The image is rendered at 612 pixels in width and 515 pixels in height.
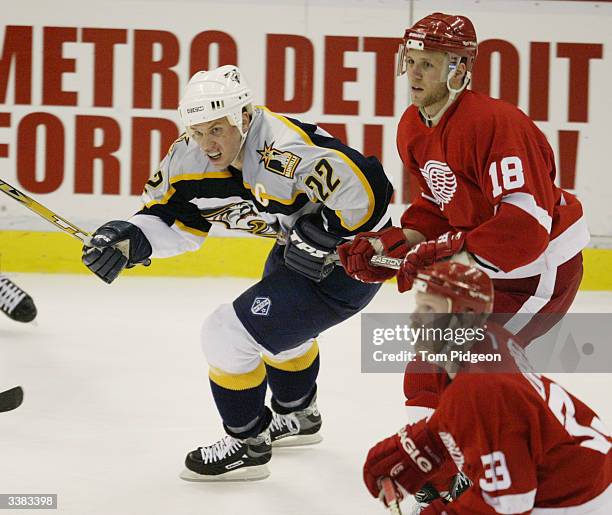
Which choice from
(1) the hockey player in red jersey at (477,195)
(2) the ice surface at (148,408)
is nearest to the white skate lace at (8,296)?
(2) the ice surface at (148,408)

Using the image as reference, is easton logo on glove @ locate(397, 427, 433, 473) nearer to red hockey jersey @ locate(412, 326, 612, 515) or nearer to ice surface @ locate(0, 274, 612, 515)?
red hockey jersey @ locate(412, 326, 612, 515)

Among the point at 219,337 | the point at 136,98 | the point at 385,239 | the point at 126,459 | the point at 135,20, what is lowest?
the point at 126,459

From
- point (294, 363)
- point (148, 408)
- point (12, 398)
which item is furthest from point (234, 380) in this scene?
point (148, 408)

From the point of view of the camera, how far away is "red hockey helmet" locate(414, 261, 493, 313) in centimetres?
169

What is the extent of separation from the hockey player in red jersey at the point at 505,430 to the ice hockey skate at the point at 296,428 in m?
1.19

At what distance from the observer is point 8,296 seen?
4.03 metres

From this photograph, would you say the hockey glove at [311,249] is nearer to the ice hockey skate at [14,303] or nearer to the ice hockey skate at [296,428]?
the ice hockey skate at [296,428]

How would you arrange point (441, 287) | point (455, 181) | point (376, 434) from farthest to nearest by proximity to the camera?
1. point (376, 434)
2. point (455, 181)
3. point (441, 287)

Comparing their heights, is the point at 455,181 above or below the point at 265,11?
below

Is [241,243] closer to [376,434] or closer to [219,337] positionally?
[376,434]

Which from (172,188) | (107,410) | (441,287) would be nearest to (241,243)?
(107,410)

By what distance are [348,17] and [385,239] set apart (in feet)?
9.50

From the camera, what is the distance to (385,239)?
235cm

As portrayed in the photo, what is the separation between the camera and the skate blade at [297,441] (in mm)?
2947
